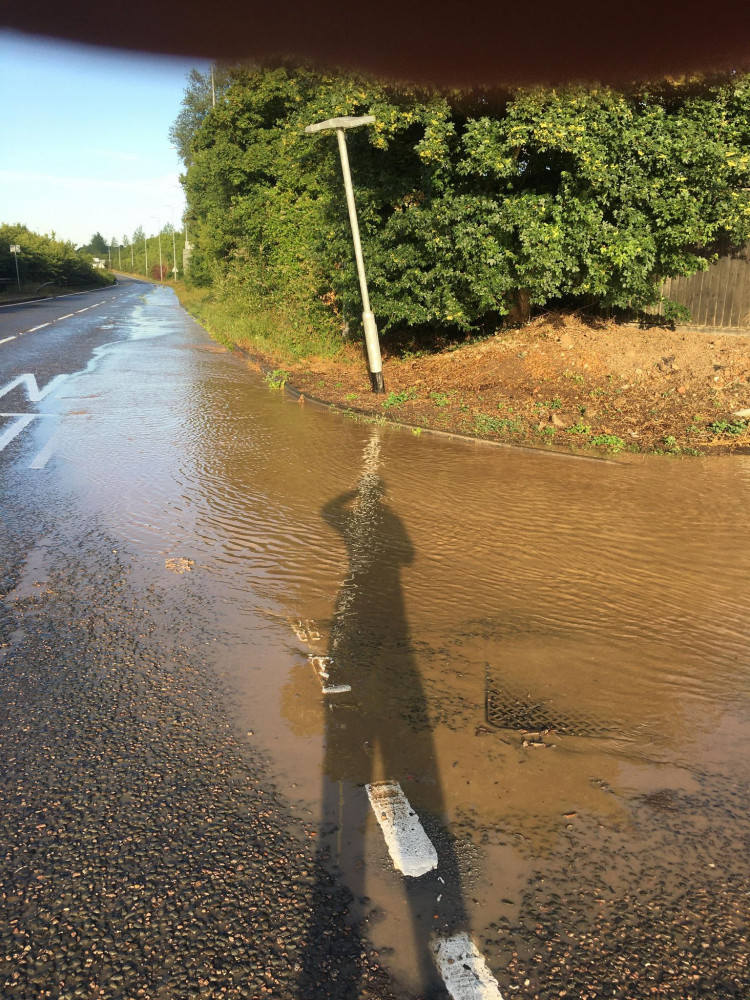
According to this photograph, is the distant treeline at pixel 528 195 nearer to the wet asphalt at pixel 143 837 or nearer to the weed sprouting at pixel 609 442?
the weed sprouting at pixel 609 442

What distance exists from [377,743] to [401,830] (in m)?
0.62

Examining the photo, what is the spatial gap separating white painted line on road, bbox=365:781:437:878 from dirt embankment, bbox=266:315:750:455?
7241mm

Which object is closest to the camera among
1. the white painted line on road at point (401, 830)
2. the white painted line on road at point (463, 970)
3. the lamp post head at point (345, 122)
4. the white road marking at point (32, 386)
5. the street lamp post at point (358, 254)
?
the white painted line on road at point (463, 970)

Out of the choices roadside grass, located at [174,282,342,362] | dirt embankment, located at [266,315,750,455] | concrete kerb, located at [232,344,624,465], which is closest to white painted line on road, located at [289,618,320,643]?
concrete kerb, located at [232,344,624,465]

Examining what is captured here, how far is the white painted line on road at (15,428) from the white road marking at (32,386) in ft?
4.79

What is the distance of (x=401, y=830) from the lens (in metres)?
2.89

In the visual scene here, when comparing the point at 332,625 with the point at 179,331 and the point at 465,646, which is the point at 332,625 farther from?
the point at 179,331

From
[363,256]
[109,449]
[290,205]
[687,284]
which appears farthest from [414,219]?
[290,205]

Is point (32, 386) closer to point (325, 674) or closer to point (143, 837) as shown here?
point (325, 674)

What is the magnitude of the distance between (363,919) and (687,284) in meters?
12.5

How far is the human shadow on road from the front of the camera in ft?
8.26

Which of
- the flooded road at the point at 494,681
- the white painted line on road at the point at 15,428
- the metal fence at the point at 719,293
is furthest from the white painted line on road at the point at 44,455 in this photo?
the metal fence at the point at 719,293

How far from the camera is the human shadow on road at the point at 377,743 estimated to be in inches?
99.1

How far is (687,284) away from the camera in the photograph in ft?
41.8
